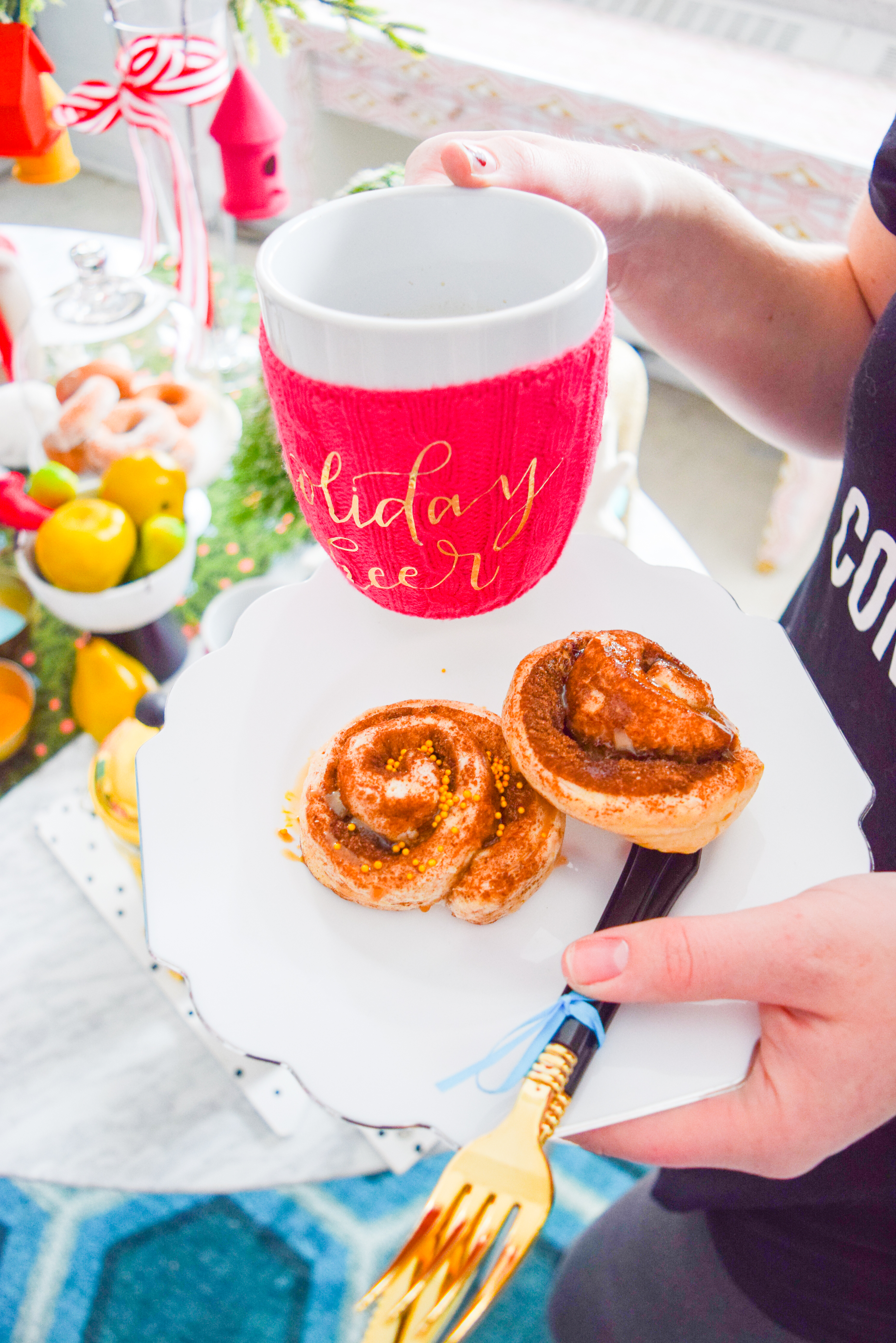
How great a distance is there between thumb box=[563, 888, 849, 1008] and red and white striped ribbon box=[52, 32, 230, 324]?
1.13 meters

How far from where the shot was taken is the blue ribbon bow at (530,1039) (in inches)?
17.9

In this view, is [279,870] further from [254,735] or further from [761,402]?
[761,402]

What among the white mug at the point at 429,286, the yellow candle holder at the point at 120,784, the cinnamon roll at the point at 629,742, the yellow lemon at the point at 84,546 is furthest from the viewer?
the yellow lemon at the point at 84,546

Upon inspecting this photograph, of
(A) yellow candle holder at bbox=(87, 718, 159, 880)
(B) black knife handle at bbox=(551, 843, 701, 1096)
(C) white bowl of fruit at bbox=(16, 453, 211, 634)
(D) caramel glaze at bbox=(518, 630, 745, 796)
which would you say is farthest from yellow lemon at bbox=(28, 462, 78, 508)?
(B) black knife handle at bbox=(551, 843, 701, 1096)

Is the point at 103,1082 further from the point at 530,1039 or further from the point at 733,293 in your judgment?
the point at 733,293

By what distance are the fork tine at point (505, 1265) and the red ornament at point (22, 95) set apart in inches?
47.6

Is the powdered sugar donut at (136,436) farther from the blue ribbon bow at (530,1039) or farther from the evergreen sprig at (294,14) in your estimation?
the blue ribbon bow at (530,1039)

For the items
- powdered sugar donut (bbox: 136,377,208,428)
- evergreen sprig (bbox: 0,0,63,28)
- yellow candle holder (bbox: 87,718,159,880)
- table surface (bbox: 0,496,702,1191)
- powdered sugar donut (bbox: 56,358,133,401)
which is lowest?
table surface (bbox: 0,496,702,1191)

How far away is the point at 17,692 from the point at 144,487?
33cm

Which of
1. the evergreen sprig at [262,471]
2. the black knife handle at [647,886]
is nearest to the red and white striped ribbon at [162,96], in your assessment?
the evergreen sprig at [262,471]

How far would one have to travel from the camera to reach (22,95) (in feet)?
3.11

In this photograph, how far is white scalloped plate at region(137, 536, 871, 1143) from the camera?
465mm

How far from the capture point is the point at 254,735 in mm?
595

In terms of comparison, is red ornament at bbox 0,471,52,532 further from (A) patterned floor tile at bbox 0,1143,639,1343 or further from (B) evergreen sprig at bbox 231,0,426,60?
(A) patterned floor tile at bbox 0,1143,639,1343
